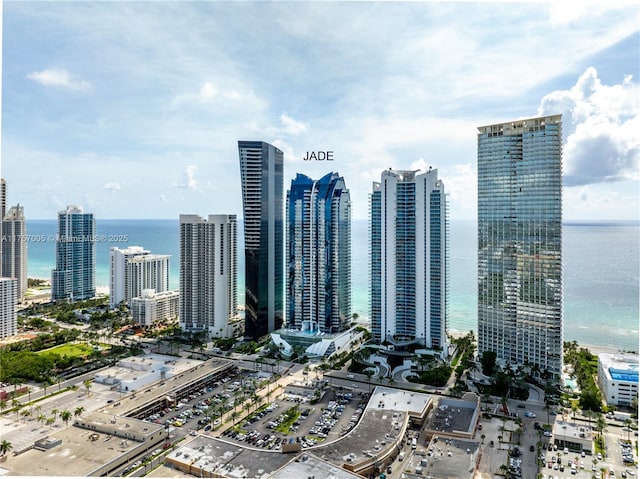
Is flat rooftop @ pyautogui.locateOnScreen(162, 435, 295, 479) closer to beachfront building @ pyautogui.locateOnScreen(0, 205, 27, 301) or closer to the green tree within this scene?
the green tree

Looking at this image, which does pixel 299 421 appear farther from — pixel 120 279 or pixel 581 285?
pixel 581 285

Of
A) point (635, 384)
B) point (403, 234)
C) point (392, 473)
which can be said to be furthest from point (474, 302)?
point (392, 473)

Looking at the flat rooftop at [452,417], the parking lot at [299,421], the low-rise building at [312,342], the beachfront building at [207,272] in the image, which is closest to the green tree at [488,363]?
the flat rooftop at [452,417]

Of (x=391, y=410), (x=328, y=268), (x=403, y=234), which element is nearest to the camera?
(x=391, y=410)

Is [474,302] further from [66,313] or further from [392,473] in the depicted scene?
[66,313]

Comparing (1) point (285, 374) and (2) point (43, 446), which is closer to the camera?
(2) point (43, 446)

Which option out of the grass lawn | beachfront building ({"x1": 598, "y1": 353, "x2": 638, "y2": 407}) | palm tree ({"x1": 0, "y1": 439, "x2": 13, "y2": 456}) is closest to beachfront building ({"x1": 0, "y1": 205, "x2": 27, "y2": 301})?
the grass lawn

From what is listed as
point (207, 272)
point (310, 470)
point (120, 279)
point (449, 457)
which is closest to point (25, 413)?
point (310, 470)

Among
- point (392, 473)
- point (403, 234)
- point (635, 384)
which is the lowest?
point (392, 473)
